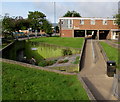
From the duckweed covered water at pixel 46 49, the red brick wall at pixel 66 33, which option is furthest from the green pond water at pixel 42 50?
the red brick wall at pixel 66 33

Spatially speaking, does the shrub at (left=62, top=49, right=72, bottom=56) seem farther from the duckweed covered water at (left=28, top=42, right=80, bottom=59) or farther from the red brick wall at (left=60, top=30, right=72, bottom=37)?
the red brick wall at (left=60, top=30, right=72, bottom=37)

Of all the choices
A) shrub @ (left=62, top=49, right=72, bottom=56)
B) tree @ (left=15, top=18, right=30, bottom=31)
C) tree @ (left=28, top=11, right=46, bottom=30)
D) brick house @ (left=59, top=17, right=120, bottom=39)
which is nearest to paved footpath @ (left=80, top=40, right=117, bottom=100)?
shrub @ (left=62, top=49, right=72, bottom=56)

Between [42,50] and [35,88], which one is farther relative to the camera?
[42,50]

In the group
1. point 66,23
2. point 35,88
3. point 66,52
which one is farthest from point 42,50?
point 35,88

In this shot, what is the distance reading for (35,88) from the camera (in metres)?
7.66

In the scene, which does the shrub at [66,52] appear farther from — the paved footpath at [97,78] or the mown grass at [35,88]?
the mown grass at [35,88]

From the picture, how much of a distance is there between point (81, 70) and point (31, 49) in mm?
14569

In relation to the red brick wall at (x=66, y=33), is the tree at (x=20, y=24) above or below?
above

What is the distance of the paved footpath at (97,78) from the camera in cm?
790

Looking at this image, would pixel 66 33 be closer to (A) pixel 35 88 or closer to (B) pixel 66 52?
(B) pixel 66 52

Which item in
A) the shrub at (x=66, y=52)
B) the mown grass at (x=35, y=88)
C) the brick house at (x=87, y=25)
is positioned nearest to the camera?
the mown grass at (x=35, y=88)

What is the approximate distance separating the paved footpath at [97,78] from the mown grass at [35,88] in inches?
33.5

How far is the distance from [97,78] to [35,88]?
16.0ft

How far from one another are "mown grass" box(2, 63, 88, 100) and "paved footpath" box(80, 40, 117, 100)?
85cm
